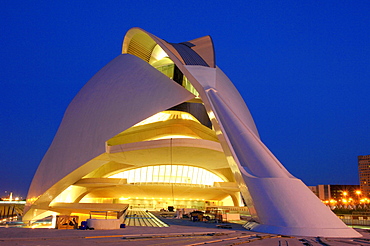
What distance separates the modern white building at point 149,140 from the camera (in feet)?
65.3

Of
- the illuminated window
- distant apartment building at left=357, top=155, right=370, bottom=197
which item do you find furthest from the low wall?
distant apartment building at left=357, top=155, right=370, bottom=197

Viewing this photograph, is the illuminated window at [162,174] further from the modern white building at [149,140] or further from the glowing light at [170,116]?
the glowing light at [170,116]

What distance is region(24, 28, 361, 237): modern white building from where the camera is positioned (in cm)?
1989

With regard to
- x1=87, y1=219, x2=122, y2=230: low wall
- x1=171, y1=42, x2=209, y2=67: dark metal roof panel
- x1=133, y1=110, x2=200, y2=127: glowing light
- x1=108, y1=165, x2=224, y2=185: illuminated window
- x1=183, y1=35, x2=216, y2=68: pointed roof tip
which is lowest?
x1=87, y1=219, x2=122, y2=230: low wall

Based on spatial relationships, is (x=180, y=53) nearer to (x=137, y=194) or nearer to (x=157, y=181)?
(x=157, y=181)

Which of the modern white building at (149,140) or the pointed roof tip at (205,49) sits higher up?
the pointed roof tip at (205,49)

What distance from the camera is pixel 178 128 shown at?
2731 centimetres

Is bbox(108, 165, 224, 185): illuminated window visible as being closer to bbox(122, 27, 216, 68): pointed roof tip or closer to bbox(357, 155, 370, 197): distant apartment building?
bbox(122, 27, 216, 68): pointed roof tip

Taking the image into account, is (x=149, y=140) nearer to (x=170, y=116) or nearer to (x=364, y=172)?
(x=170, y=116)

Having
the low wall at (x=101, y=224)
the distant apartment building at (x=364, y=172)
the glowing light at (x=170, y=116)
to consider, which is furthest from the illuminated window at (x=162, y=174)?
the distant apartment building at (x=364, y=172)

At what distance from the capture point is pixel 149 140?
25516mm

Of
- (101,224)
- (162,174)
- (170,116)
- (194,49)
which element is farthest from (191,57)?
(101,224)

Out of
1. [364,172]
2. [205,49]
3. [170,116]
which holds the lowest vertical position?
[170,116]

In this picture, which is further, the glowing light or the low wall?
the glowing light
